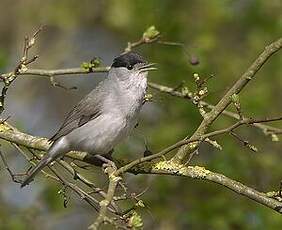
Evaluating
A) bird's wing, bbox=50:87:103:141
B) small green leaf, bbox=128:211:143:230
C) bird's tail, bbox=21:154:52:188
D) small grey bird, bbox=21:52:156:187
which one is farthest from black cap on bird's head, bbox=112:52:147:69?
small green leaf, bbox=128:211:143:230

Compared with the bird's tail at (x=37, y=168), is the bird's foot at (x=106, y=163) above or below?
above

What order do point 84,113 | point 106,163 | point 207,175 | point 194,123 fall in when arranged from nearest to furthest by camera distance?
point 207,175 < point 106,163 < point 84,113 < point 194,123

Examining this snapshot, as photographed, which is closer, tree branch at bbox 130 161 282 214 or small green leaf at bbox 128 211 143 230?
small green leaf at bbox 128 211 143 230

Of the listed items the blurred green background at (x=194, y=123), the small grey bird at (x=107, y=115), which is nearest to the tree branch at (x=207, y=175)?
the small grey bird at (x=107, y=115)

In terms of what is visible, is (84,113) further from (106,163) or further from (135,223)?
(135,223)

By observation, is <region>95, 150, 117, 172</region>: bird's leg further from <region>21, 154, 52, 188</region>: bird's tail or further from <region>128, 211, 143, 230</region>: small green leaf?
<region>128, 211, 143, 230</region>: small green leaf

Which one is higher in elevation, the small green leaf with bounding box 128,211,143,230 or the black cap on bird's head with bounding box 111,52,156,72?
the black cap on bird's head with bounding box 111,52,156,72

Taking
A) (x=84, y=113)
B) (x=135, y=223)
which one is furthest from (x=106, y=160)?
(x=135, y=223)

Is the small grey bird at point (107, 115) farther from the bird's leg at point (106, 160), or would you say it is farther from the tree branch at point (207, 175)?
the tree branch at point (207, 175)

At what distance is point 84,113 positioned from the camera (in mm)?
5270

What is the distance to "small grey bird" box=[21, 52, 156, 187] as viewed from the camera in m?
4.93

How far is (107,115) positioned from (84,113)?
0.28 metres

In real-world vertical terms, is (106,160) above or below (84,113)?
below

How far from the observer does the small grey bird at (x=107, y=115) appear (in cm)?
493
